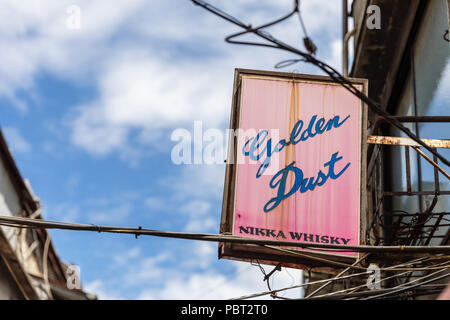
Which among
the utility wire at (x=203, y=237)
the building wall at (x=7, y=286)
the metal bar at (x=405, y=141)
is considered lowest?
the utility wire at (x=203, y=237)

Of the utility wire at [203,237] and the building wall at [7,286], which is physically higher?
the building wall at [7,286]

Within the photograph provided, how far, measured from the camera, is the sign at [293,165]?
29.5 ft

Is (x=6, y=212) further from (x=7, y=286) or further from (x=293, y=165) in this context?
(x=293, y=165)

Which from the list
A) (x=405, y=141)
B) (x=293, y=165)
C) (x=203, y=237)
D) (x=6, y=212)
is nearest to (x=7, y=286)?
(x=6, y=212)

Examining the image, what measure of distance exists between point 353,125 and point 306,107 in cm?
69

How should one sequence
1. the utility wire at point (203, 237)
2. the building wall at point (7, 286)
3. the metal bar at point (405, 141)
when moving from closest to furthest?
the utility wire at point (203, 237), the metal bar at point (405, 141), the building wall at point (7, 286)

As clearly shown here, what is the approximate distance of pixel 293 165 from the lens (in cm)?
940

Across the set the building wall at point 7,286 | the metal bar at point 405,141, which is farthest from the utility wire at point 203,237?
the building wall at point 7,286

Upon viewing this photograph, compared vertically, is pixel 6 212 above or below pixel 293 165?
above

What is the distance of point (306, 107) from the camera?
9945 millimetres

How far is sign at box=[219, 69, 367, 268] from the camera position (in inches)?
353

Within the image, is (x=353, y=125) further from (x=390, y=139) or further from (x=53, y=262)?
(x=53, y=262)

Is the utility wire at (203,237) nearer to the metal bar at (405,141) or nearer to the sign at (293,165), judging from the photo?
the sign at (293,165)
